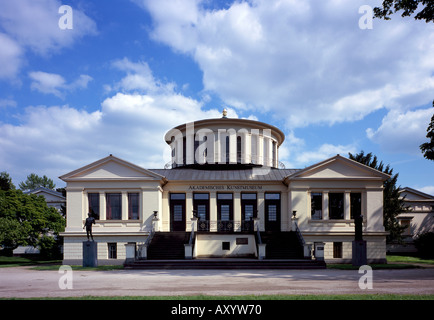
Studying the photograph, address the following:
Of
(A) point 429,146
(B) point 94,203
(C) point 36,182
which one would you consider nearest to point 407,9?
(A) point 429,146

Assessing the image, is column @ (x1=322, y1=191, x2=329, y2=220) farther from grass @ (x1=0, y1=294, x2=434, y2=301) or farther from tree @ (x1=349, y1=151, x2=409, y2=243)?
grass @ (x1=0, y1=294, x2=434, y2=301)

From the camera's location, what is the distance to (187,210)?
29.4m

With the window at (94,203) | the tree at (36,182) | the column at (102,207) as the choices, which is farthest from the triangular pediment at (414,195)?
the tree at (36,182)

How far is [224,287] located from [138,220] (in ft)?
50.9

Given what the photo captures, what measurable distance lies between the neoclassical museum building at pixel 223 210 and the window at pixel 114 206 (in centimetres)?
7

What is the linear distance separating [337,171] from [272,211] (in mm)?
5555

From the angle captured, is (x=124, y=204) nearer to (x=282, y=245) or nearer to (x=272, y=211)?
(x=272, y=211)

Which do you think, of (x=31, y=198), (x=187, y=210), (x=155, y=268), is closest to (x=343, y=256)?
(x=187, y=210)

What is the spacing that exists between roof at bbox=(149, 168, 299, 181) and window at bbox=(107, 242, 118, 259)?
6.11 metres

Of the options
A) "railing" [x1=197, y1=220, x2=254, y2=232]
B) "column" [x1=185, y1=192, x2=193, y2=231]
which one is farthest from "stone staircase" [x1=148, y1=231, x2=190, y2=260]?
"railing" [x1=197, y1=220, x2=254, y2=232]

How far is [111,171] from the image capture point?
28.1 m

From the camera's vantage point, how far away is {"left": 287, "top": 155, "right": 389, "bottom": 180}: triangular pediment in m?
27.9

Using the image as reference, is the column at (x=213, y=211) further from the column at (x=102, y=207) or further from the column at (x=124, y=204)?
the column at (x=102, y=207)
